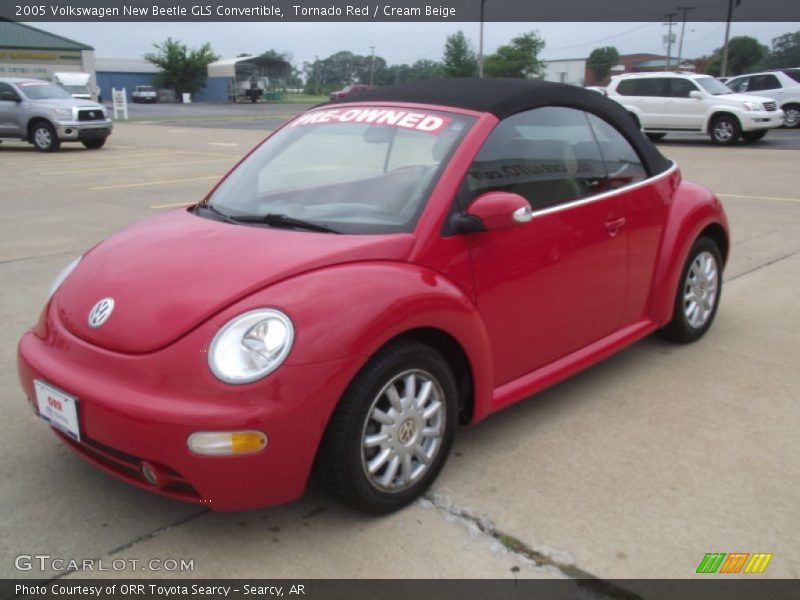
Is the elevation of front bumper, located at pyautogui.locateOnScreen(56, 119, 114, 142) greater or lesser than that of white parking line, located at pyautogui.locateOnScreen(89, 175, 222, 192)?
greater

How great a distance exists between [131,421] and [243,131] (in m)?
25.2

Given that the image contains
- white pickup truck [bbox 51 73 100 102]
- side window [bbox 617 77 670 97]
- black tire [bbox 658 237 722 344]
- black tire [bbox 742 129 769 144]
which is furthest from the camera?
white pickup truck [bbox 51 73 100 102]

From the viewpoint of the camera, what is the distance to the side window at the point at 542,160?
10.3 feet

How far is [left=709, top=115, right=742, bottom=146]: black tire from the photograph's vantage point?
17969mm

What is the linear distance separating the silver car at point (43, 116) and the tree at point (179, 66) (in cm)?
5942

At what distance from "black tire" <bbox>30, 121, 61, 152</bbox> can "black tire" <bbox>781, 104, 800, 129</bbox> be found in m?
20.2

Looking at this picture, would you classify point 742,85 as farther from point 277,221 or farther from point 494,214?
point 277,221

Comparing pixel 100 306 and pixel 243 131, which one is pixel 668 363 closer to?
pixel 100 306

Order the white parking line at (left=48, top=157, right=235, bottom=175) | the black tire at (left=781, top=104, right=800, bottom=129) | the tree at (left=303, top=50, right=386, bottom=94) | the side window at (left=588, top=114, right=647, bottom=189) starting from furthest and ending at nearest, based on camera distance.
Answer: the tree at (left=303, top=50, right=386, bottom=94) < the black tire at (left=781, top=104, right=800, bottom=129) < the white parking line at (left=48, top=157, right=235, bottom=175) < the side window at (left=588, top=114, right=647, bottom=189)

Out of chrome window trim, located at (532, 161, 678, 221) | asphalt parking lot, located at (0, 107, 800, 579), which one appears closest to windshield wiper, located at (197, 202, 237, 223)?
asphalt parking lot, located at (0, 107, 800, 579)

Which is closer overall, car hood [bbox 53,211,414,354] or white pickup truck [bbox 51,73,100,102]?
car hood [bbox 53,211,414,354]

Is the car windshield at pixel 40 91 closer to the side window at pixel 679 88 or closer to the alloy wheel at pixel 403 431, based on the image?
the side window at pixel 679 88

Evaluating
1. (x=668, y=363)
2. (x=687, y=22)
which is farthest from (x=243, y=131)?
(x=687, y=22)

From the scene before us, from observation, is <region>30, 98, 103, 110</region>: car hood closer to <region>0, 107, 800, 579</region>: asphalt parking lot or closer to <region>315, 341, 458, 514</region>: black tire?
<region>0, 107, 800, 579</region>: asphalt parking lot
